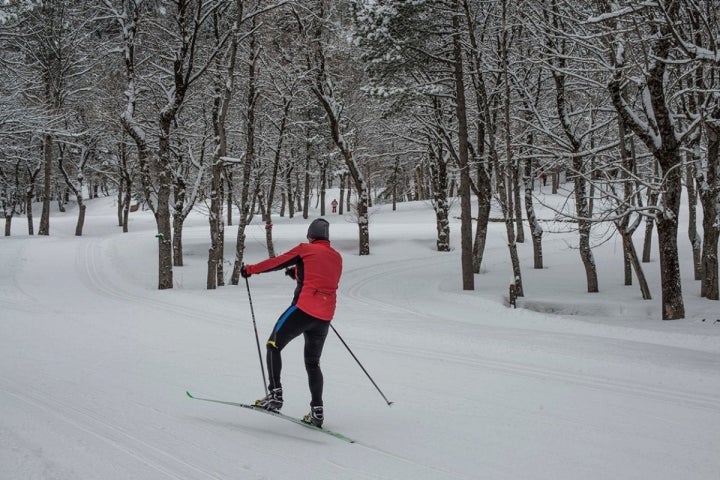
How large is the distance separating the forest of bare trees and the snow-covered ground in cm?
259

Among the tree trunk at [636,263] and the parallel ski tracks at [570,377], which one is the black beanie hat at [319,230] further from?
the tree trunk at [636,263]

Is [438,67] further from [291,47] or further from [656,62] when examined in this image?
[656,62]

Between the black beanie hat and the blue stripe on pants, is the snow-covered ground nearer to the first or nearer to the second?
the blue stripe on pants

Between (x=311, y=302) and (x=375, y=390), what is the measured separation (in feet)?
7.41

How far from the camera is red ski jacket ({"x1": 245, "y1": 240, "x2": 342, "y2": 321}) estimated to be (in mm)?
5664

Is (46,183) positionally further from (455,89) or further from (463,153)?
(463,153)

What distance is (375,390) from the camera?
7.38 metres

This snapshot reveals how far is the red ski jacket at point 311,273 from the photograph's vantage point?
5664mm

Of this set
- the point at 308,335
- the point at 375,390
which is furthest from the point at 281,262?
the point at 375,390

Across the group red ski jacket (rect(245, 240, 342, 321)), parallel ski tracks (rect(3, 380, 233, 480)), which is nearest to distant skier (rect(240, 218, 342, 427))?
red ski jacket (rect(245, 240, 342, 321))

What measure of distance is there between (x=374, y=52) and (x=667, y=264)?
416 inches

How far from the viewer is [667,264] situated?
1181 centimetres

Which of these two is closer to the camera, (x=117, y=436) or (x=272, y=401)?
(x=117, y=436)

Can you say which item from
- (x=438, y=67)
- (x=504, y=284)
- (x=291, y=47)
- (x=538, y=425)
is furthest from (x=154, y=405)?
(x=291, y=47)
